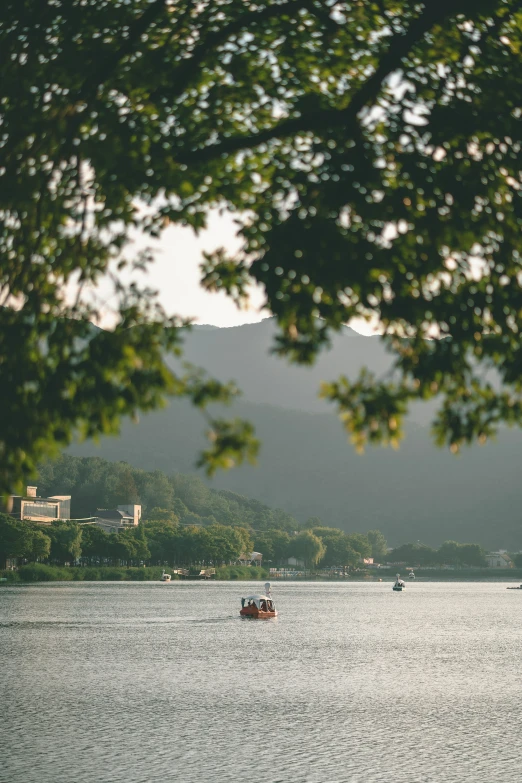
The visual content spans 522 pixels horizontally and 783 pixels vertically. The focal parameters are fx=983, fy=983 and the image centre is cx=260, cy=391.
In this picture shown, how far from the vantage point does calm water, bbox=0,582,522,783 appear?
3531cm

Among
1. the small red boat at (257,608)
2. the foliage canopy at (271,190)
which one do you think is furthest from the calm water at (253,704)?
the foliage canopy at (271,190)

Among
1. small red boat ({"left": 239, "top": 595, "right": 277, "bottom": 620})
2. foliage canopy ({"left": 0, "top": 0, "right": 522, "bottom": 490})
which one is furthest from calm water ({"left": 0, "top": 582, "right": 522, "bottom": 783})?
foliage canopy ({"left": 0, "top": 0, "right": 522, "bottom": 490})

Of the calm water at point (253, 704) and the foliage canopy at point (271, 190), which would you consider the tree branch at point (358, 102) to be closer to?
the foliage canopy at point (271, 190)

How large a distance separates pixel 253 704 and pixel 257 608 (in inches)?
2611

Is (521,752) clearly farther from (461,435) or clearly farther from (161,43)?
(161,43)

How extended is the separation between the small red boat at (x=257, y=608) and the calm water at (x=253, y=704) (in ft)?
57.0

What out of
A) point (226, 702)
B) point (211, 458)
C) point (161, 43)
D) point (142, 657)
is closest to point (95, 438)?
point (211, 458)

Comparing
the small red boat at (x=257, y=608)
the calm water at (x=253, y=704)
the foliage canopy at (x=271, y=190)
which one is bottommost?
the small red boat at (x=257, y=608)

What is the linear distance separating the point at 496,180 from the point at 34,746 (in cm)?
3111

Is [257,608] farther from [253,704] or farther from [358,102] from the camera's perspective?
[358,102]

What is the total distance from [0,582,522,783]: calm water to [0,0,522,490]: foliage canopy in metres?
23.2

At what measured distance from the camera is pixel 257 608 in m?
113

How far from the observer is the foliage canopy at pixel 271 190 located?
13.0 metres

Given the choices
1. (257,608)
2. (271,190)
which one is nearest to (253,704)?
(271,190)
